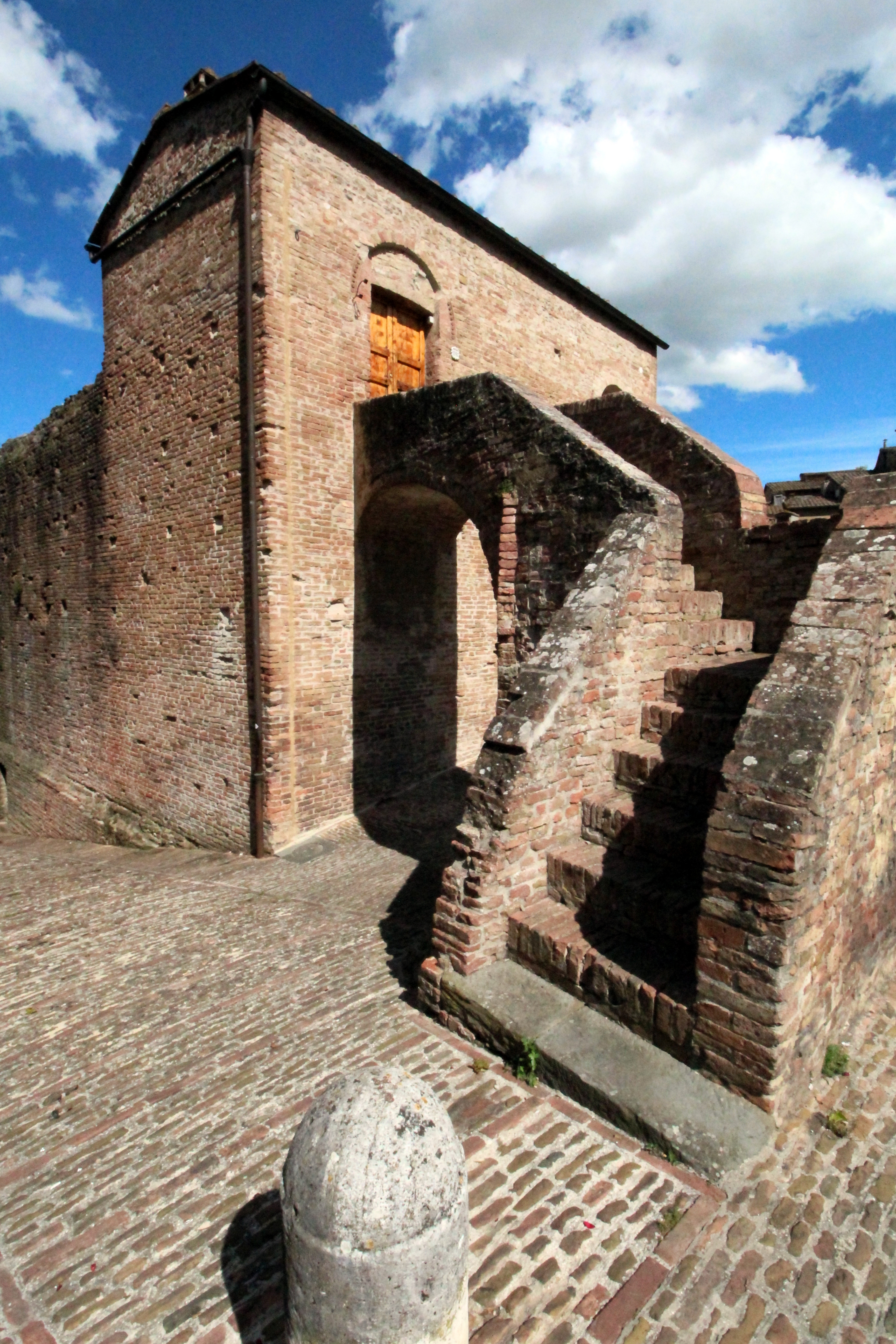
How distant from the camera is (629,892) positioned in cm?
419

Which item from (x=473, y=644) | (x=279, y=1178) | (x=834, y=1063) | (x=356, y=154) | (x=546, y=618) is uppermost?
(x=356, y=154)

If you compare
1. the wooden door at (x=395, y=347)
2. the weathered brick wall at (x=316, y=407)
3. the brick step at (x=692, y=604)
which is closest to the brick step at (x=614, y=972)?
the brick step at (x=692, y=604)

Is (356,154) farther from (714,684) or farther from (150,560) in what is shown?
(714,684)

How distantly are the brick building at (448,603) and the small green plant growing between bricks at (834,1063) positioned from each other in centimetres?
18

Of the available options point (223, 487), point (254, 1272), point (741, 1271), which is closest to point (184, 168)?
point (223, 487)

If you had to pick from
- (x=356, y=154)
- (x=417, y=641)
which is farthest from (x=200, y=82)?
(x=417, y=641)

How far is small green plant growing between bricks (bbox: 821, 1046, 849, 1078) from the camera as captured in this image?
369cm

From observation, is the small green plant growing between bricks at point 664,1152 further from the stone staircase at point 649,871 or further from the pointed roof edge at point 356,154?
the pointed roof edge at point 356,154

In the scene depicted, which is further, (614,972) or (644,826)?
(644,826)

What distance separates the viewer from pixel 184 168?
885 centimetres

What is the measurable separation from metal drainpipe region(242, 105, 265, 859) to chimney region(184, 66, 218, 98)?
134 centimetres

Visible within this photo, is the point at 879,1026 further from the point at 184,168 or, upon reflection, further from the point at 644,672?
the point at 184,168

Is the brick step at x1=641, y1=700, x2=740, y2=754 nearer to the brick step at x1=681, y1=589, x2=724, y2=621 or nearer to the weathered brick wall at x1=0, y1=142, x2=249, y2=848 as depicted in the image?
the brick step at x1=681, y1=589, x2=724, y2=621

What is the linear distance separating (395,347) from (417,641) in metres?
3.95
